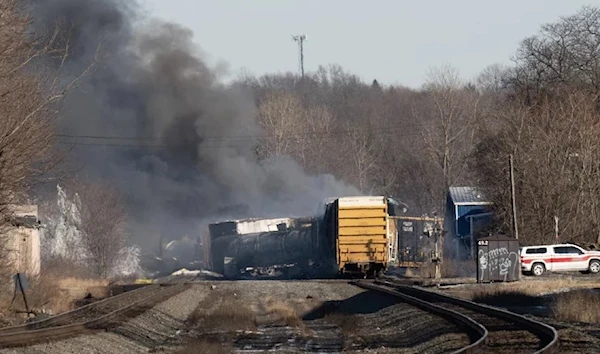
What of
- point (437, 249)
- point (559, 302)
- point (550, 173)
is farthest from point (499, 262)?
point (550, 173)

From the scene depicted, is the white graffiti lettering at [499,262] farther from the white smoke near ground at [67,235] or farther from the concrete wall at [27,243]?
the white smoke near ground at [67,235]

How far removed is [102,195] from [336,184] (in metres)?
15.4

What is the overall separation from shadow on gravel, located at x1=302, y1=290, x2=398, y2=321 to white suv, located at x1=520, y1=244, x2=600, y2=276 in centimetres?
1504

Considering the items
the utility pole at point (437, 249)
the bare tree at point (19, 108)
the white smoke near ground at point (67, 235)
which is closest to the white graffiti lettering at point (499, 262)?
the utility pole at point (437, 249)

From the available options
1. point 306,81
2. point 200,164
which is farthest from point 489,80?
point 200,164

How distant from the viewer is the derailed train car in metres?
42.0

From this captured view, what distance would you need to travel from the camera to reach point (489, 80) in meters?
140

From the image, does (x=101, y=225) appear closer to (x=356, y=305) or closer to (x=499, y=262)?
(x=499, y=262)

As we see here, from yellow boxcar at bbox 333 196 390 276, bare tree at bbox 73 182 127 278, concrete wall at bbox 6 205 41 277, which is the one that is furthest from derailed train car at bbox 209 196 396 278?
bare tree at bbox 73 182 127 278

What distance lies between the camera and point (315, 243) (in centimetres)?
5050

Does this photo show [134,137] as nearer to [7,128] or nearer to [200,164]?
[200,164]

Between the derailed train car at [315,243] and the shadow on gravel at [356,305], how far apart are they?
8272 millimetres

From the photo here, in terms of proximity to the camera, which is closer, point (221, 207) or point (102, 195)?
point (102, 195)

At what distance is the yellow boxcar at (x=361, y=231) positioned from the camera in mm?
41844
